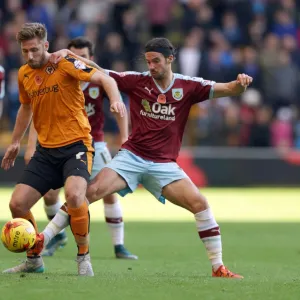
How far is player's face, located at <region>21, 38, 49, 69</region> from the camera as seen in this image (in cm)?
835

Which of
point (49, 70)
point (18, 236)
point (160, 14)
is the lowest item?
point (18, 236)

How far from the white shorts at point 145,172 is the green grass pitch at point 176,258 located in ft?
2.78

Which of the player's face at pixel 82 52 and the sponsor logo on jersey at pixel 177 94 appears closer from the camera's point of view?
the sponsor logo on jersey at pixel 177 94

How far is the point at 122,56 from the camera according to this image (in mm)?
21281

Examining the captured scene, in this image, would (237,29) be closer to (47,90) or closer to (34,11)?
(34,11)

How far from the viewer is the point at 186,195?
877 centimetres

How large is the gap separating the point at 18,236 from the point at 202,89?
236cm

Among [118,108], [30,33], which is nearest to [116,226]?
[118,108]

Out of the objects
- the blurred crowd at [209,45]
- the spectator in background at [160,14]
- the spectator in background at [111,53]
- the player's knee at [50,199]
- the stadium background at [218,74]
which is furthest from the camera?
the spectator in background at [160,14]

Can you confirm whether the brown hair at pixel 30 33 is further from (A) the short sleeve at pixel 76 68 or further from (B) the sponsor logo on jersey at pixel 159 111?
(B) the sponsor logo on jersey at pixel 159 111

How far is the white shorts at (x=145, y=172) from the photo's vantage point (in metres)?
8.96

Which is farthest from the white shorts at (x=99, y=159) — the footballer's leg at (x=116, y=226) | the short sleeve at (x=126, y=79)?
the short sleeve at (x=126, y=79)

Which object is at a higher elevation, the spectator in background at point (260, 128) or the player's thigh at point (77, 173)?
the player's thigh at point (77, 173)

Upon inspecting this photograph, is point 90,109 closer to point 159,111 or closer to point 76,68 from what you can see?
point 159,111
